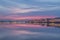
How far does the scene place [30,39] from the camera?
637 inches

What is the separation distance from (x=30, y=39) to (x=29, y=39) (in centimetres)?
13

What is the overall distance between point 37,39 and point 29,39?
31.3 inches

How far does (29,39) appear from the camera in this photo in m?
16.1

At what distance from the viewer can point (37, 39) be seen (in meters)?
16.3

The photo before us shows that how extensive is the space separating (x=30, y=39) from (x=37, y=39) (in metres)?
0.68
